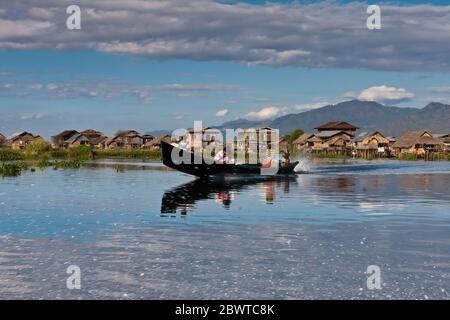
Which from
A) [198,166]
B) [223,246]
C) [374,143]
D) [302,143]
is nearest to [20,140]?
[302,143]

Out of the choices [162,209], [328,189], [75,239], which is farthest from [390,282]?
[328,189]

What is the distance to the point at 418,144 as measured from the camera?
13325 centimetres

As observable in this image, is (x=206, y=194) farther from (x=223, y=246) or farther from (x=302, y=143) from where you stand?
(x=302, y=143)

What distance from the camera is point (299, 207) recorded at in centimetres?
2564

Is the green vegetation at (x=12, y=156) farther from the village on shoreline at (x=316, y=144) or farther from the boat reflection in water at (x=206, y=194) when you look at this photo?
the boat reflection in water at (x=206, y=194)

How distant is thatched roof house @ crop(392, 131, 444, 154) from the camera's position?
436 feet

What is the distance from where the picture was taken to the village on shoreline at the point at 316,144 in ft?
400

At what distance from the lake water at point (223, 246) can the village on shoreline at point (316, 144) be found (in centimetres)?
7950

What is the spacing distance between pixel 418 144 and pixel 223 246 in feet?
411
